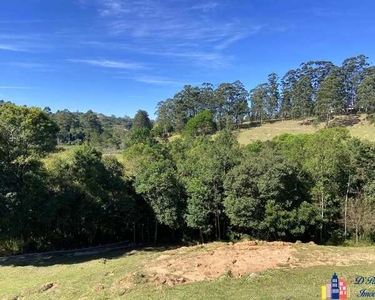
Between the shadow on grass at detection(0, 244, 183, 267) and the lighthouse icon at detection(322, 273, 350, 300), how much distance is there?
1406cm

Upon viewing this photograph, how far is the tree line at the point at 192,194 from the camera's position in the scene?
24.6 m

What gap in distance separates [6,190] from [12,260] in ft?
16.5

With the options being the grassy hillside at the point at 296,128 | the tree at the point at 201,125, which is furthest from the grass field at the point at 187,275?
the tree at the point at 201,125

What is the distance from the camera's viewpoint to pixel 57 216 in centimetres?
2686

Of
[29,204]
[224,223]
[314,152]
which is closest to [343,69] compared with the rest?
[314,152]

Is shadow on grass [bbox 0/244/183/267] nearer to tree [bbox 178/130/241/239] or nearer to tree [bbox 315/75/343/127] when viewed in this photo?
tree [bbox 178/130/241/239]

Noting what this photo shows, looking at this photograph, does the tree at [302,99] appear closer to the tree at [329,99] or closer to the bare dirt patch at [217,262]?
the tree at [329,99]

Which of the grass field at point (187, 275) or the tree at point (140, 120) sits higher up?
the tree at point (140, 120)

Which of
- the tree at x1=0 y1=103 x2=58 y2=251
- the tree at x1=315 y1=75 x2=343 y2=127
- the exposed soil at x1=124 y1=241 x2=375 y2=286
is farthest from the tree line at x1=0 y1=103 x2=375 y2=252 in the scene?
the tree at x1=315 y1=75 x2=343 y2=127

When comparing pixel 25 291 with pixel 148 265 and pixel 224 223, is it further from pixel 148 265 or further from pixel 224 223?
pixel 224 223

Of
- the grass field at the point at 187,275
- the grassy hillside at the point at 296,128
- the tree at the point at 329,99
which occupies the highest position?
the tree at the point at 329,99

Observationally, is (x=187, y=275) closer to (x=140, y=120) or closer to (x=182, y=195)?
(x=182, y=195)

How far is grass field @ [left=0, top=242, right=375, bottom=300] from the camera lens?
14039 millimetres

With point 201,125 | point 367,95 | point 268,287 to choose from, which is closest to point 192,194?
point 268,287
